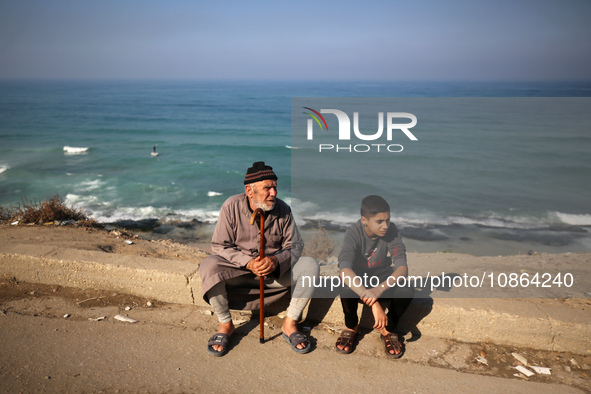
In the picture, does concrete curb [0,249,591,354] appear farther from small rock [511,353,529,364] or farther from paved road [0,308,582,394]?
paved road [0,308,582,394]

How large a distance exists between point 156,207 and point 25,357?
11.0 m

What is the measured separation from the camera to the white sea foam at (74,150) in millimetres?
23250

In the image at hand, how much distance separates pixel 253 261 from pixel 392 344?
117 cm

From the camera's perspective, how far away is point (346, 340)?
299 centimetres

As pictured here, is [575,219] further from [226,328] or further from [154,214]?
[154,214]

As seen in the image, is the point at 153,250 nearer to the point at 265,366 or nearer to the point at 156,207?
the point at 265,366

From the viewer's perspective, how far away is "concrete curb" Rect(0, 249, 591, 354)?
2.97 m

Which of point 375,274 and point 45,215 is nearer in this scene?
point 375,274

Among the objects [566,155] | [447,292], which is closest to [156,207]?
[447,292]

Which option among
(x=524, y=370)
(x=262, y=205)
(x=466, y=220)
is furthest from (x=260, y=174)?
(x=466, y=220)

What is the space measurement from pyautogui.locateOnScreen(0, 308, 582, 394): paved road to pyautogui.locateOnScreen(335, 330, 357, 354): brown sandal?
5 centimetres

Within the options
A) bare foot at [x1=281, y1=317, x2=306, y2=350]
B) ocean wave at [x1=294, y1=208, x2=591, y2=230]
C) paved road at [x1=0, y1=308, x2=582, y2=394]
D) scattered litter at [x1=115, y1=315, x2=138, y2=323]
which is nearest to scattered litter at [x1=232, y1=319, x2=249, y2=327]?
paved road at [x1=0, y1=308, x2=582, y2=394]

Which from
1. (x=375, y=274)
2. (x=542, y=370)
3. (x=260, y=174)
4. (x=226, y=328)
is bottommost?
(x=542, y=370)

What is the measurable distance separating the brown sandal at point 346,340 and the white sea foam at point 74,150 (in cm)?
2411
